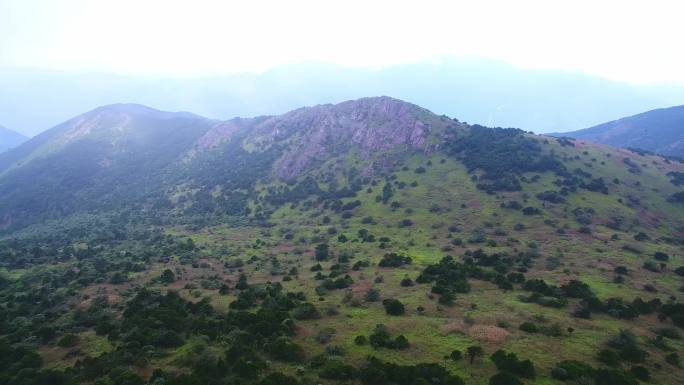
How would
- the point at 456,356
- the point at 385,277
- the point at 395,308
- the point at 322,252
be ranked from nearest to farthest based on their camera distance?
the point at 456,356, the point at 395,308, the point at 385,277, the point at 322,252

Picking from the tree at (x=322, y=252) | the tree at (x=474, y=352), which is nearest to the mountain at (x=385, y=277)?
the tree at (x=474, y=352)

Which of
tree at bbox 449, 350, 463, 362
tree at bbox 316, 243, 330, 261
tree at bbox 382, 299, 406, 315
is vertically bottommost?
tree at bbox 316, 243, 330, 261

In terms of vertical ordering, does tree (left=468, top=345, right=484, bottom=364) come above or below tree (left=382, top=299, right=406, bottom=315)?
above

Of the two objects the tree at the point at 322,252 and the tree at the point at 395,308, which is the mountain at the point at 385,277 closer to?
the tree at the point at 395,308

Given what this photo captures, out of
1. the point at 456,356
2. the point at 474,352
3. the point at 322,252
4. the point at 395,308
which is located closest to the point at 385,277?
the point at 395,308

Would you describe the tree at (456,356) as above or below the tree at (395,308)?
above

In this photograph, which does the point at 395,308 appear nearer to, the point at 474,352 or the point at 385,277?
the point at 474,352

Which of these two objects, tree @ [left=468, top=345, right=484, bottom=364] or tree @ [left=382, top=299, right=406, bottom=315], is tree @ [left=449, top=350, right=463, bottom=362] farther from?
tree @ [left=382, top=299, right=406, bottom=315]

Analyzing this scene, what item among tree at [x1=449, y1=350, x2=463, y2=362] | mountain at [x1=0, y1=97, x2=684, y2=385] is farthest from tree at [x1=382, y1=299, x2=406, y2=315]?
tree at [x1=449, y1=350, x2=463, y2=362]

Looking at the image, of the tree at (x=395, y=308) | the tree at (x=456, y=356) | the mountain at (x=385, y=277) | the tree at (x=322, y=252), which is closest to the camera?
the tree at (x=456, y=356)
